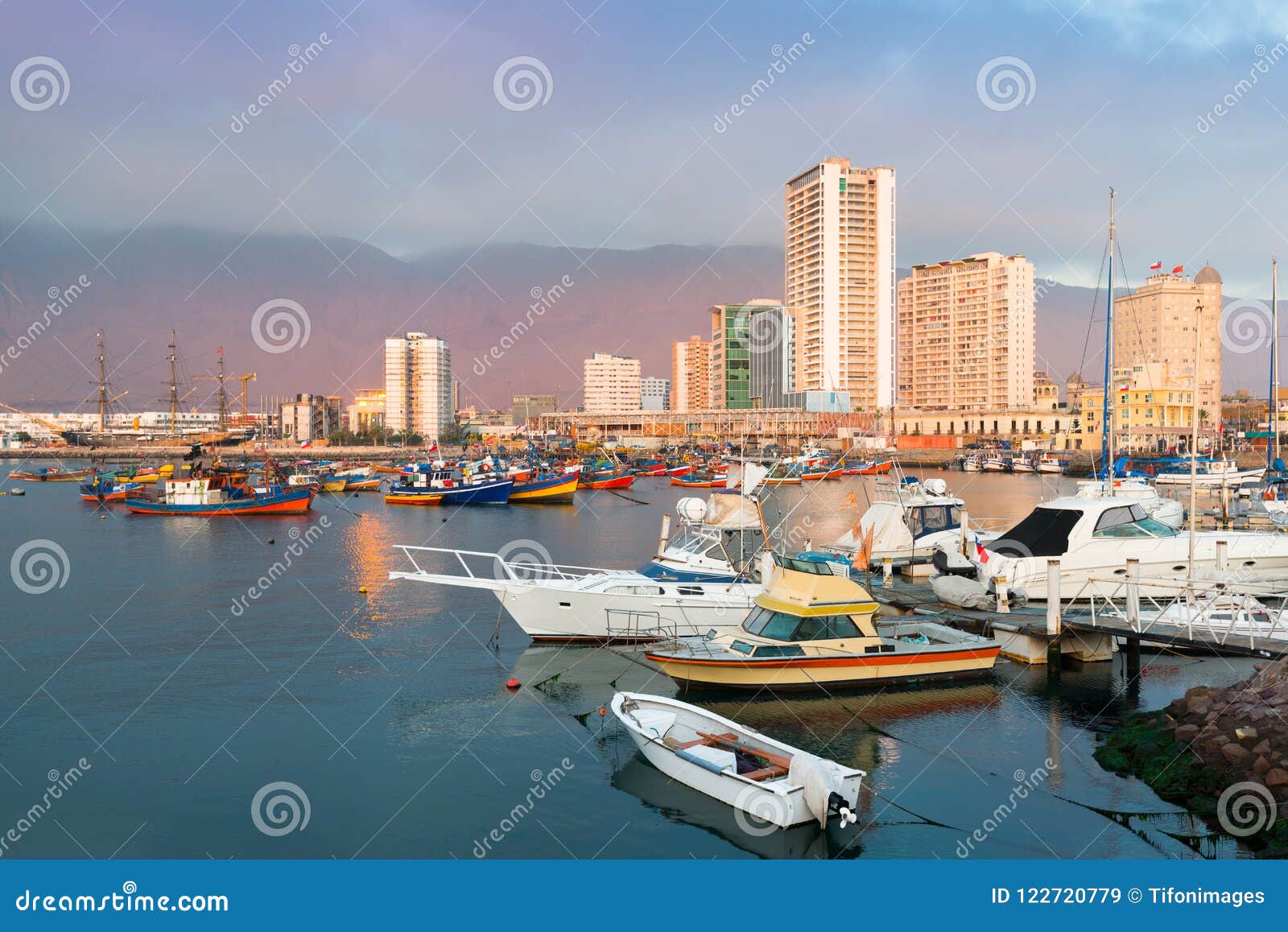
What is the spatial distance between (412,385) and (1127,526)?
475 ft

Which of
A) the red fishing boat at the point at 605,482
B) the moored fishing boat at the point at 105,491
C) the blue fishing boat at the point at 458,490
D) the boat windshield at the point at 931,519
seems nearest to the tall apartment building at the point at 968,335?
the red fishing boat at the point at 605,482

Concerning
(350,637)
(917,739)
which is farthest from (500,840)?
(350,637)

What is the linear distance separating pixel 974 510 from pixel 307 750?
3838cm

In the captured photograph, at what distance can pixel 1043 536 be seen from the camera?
1689cm

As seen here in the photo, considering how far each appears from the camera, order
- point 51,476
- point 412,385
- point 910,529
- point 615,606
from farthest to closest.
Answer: point 412,385, point 51,476, point 910,529, point 615,606

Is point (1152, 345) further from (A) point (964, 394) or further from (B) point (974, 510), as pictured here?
(B) point (974, 510)

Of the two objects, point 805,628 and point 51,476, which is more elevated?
point 805,628

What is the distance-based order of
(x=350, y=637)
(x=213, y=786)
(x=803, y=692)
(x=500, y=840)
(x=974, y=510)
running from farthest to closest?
1. (x=974, y=510)
2. (x=350, y=637)
3. (x=803, y=692)
4. (x=213, y=786)
5. (x=500, y=840)

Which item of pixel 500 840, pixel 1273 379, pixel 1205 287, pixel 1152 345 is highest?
pixel 1205 287

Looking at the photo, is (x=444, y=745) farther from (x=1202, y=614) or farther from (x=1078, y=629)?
(x=1202, y=614)

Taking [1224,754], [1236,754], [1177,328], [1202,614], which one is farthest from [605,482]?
[1177,328]

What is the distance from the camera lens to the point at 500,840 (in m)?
8.92

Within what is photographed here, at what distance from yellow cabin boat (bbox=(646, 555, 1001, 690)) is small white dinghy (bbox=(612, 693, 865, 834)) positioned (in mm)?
2104

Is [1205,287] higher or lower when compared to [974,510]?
higher
